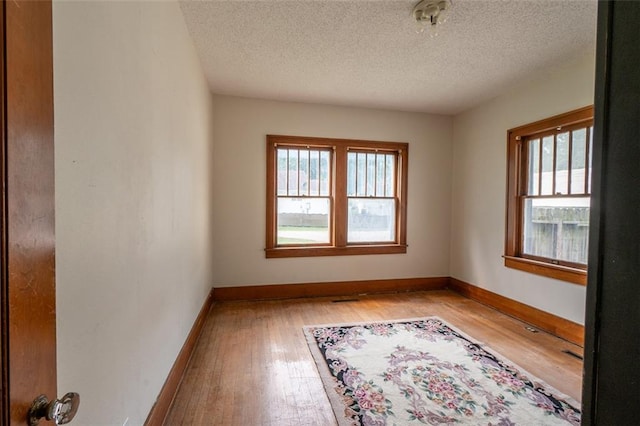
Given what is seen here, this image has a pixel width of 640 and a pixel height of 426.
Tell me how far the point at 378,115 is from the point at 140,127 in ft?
11.4

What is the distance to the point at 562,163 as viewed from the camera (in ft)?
10.0

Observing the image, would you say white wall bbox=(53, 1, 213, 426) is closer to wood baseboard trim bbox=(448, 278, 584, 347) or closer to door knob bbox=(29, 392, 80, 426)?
door knob bbox=(29, 392, 80, 426)

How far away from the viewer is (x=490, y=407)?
190 cm

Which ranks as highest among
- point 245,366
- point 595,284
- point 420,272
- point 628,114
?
point 628,114

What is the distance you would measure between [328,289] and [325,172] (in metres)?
Answer: 1.62

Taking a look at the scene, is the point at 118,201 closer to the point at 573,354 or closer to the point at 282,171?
Answer: the point at 282,171

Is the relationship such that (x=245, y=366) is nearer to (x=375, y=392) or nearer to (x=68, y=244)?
(x=375, y=392)

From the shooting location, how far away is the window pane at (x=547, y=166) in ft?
10.4

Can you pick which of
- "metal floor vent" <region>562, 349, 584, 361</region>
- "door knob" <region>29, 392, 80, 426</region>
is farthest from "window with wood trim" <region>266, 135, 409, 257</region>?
"door knob" <region>29, 392, 80, 426</region>

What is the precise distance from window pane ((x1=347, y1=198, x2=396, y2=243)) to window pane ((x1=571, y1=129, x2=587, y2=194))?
6.87 ft

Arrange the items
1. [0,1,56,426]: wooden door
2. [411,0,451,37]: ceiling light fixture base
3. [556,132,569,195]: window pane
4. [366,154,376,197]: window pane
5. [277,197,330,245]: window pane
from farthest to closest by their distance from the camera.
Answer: [366,154,376,197]: window pane, [277,197,330,245]: window pane, [556,132,569,195]: window pane, [411,0,451,37]: ceiling light fixture base, [0,1,56,426]: wooden door

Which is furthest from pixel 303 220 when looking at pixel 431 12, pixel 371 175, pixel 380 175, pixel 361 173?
pixel 431 12

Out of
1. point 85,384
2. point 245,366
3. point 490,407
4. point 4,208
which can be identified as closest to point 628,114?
point 4,208

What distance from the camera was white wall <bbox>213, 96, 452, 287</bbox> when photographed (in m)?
3.90
